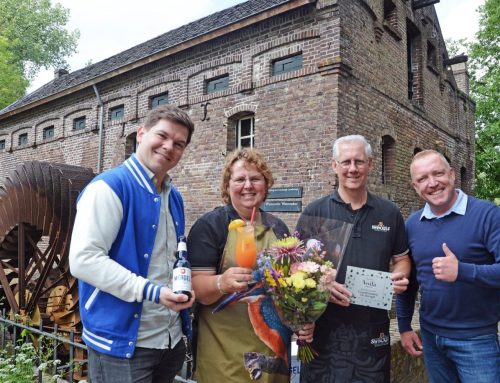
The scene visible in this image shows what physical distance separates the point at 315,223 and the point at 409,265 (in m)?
0.74

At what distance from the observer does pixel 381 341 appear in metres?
2.24

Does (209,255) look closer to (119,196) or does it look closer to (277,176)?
(119,196)

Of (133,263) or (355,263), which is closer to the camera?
(133,263)

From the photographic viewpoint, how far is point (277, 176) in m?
8.12

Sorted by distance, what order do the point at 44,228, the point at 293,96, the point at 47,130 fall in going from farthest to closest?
the point at 47,130 → the point at 293,96 → the point at 44,228

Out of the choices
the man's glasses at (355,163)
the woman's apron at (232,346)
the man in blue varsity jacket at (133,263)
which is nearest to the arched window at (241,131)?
the man's glasses at (355,163)

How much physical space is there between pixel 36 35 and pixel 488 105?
25491 mm

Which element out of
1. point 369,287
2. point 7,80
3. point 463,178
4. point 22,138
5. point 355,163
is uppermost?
point 7,80

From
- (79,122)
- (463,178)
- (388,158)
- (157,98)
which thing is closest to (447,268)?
(388,158)

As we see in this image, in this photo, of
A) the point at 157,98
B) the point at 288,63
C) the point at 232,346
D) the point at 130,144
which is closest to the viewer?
the point at 232,346

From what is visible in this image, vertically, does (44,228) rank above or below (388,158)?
below

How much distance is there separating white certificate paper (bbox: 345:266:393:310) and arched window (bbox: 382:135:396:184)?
751 centimetres

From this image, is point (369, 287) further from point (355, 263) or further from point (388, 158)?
point (388, 158)

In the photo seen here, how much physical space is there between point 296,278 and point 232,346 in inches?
21.4
